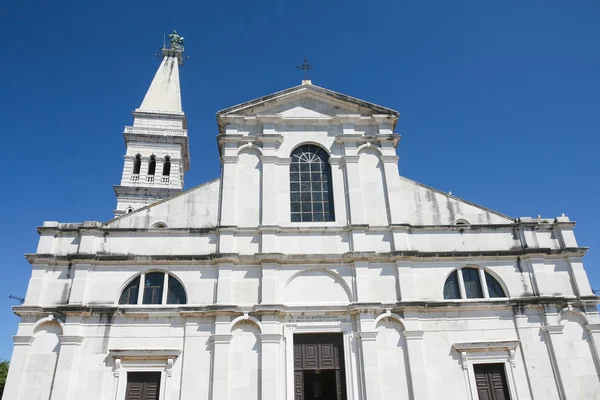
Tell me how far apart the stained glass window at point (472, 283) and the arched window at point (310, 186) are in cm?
553

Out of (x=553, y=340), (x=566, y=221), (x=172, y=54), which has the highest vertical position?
(x=172, y=54)

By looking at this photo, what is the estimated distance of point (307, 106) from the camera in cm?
2098

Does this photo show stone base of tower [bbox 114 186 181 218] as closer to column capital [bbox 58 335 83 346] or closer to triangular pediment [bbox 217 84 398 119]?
triangular pediment [bbox 217 84 398 119]

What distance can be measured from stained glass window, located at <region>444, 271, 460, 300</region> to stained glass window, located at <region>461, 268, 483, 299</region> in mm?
338

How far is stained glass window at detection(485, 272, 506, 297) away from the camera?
1773cm

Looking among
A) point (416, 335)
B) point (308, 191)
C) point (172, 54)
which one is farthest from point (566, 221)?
point (172, 54)

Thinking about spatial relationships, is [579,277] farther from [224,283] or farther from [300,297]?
[224,283]

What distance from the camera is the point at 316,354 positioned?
1666 centimetres

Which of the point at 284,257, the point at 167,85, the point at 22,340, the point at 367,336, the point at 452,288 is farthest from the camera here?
the point at 167,85

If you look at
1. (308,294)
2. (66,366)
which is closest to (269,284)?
(308,294)

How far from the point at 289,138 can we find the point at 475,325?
10420mm

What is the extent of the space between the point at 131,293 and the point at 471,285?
41.5ft

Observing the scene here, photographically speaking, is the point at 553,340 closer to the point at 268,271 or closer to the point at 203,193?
the point at 268,271

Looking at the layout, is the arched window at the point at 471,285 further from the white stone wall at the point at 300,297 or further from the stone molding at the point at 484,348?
the stone molding at the point at 484,348
